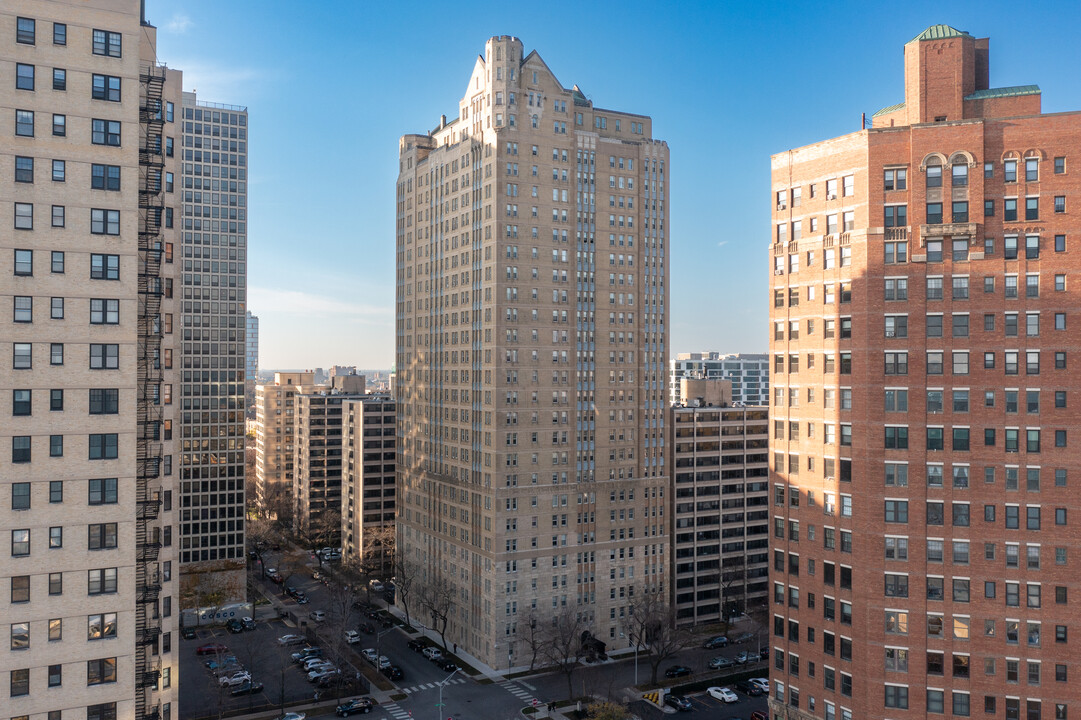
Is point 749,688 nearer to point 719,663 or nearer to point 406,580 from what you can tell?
point 719,663

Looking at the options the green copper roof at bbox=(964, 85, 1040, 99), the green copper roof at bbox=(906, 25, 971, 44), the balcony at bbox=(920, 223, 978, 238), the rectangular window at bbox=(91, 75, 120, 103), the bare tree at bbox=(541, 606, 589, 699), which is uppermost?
the green copper roof at bbox=(906, 25, 971, 44)

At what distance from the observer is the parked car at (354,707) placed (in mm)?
104750

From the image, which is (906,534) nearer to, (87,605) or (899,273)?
(899,273)

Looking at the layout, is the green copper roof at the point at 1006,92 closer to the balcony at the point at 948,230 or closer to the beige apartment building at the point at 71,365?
the balcony at the point at 948,230

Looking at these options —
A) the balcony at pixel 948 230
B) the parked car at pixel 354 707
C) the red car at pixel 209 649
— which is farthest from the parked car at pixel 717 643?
the balcony at pixel 948 230

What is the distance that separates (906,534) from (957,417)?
1225 centimetres

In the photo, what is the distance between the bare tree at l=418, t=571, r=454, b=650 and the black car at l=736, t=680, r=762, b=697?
45.8m

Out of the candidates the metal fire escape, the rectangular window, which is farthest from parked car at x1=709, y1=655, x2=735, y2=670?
the rectangular window

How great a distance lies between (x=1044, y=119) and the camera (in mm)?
76375

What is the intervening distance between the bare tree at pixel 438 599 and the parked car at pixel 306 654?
18.8m

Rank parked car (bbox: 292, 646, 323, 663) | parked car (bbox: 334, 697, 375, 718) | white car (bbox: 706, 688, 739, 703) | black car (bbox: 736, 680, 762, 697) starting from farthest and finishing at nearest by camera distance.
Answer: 1. parked car (bbox: 292, 646, 323, 663)
2. black car (bbox: 736, 680, 762, 697)
3. white car (bbox: 706, 688, 739, 703)
4. parked car (bbox: 334, 697, 375, 718)

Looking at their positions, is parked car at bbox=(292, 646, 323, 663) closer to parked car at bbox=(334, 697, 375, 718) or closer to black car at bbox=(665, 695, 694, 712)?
parked car at bbox=(334, 697, 375, 718)

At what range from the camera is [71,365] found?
60656 millimetres

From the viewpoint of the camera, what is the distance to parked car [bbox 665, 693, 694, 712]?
108000 mm
